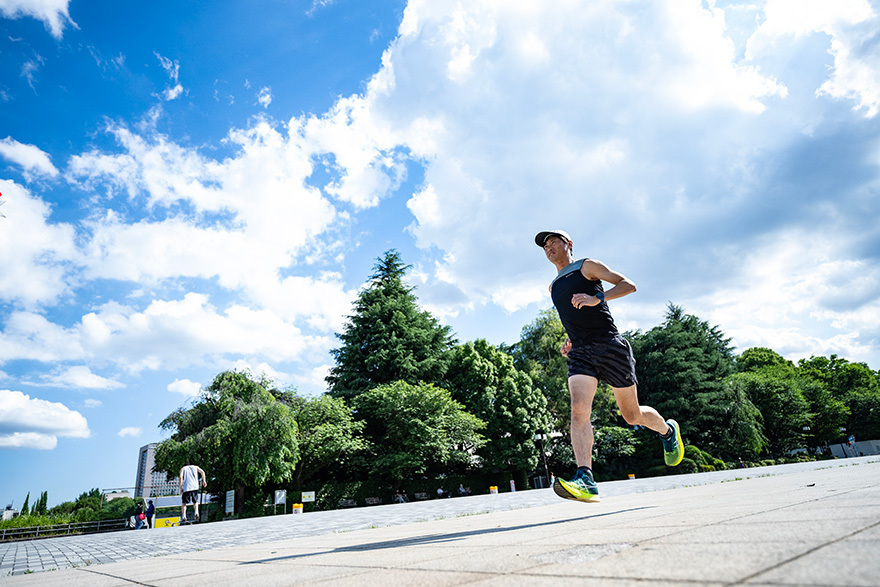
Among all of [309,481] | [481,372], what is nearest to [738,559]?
[309,481]

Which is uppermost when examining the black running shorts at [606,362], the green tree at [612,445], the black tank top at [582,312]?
the black tank top at [582,312]

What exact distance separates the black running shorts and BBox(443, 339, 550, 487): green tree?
84.7 feet

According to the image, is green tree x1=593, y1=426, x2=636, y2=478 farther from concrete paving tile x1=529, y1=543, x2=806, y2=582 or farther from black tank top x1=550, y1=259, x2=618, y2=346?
concrete paving tile x1=529, y1=543, x2=806, y2=582

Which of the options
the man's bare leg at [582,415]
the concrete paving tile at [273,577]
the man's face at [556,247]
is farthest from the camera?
the man's face at [556,247]

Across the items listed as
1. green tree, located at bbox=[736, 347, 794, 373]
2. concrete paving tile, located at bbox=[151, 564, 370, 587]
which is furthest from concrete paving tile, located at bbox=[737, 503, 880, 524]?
green tree, located at bbox=[736, 347, 794, 373]

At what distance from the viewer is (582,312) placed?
3840 mm

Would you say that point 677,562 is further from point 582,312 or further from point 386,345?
point 386,345

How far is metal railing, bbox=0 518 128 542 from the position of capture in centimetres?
1886

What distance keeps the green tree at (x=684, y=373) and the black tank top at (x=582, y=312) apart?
34.3 m

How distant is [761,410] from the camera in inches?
1388

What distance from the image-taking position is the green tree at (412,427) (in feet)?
81.9

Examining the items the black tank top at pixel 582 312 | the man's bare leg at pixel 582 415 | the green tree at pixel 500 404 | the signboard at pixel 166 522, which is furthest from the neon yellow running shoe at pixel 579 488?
the green tree at pixel 500 404

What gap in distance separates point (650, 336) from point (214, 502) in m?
33.1

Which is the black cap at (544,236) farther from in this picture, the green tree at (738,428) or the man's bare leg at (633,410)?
the green tree at (738,428)
